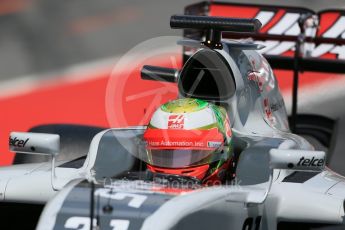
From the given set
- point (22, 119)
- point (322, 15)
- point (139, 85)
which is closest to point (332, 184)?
point (322, 15)

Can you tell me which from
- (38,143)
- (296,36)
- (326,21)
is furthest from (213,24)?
(326,21)

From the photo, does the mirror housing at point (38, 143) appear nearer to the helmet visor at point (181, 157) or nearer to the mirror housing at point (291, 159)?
the helmet visor at point (181, 157)

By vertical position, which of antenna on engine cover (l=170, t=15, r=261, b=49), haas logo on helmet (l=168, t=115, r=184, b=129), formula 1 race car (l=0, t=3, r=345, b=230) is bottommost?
formula 1 race car (l=0, t=3, r=345, b=230)

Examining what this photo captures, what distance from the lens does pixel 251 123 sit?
5820 mm

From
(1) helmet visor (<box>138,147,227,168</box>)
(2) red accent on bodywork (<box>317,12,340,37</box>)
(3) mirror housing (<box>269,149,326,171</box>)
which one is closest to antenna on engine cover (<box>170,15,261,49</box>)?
(1) helmet visor (<box>138,147,227,168</box>)

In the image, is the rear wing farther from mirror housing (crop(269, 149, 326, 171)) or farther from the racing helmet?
mirror housing (crop(269, 149, 326, 171))

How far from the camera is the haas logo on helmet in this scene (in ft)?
16.8

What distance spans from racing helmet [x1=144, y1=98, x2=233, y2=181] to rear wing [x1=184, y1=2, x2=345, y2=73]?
233 cm

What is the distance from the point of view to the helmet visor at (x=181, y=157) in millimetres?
4988

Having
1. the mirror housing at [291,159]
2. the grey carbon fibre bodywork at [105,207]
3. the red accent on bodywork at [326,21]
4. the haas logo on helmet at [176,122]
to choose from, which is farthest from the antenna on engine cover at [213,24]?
the red accent on bodywork at [326,21]

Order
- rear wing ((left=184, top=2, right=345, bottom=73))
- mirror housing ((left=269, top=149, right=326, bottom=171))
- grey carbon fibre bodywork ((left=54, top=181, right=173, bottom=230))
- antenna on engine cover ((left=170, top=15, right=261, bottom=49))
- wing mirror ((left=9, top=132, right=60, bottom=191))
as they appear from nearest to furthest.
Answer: grey carbon fibre bodywork ((left=54, top=181, right=173, bottom=230)), mirror housing ((left=269, top=149, right=326, bottom=171)), wing mirror ((left=9, top=132, right=60, bottom=191)), antenna on engine cover ((left=170, top=15, right=261, bottom=49)), rear wing ((left=184, top=2, right=345, bottom=73))

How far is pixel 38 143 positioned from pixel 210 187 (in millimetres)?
968

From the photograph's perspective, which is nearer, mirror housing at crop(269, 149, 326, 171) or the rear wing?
mirror housing at crop(269, 149, 326, 171)

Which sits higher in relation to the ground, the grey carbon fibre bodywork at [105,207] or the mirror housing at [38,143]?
the mirror housing at [38,143]
